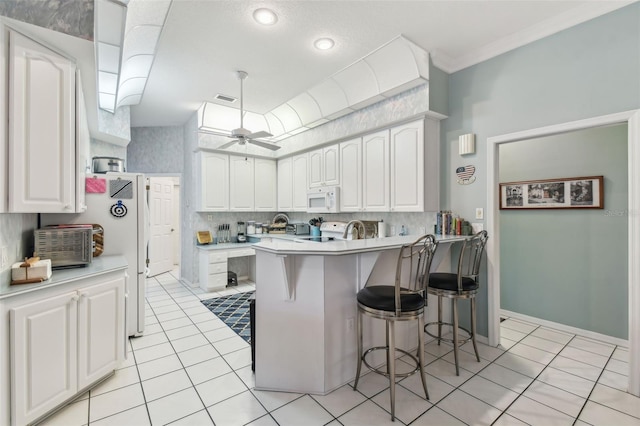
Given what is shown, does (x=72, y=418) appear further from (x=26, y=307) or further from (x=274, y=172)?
(x=274, y=172)

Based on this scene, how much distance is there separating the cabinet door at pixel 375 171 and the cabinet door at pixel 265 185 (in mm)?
2559

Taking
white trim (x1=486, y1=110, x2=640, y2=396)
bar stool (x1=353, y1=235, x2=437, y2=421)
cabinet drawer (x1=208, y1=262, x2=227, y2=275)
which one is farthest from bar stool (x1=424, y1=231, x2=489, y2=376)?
cabinet drawer (x1=208, y1=262, x2=227, y2=275)

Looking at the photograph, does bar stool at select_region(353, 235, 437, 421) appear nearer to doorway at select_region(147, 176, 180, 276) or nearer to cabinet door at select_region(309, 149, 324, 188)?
cabinet door at select_region(309, 149, 324, 188)

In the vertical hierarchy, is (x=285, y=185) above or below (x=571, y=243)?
above

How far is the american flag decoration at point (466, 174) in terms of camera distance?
334 centimetres

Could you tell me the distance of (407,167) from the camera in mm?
3699

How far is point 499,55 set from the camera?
3.15 meters

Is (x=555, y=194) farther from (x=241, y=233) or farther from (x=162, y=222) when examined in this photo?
(x=162, y=222)

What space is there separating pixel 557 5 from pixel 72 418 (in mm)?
4999

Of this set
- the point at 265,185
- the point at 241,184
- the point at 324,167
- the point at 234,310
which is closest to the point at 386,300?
the point at 234,310

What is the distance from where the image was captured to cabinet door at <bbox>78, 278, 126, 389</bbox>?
7.20 feet

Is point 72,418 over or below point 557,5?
below

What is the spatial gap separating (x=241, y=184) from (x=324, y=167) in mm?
1794

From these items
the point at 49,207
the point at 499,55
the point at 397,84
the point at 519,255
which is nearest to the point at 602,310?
the point at 519,255
